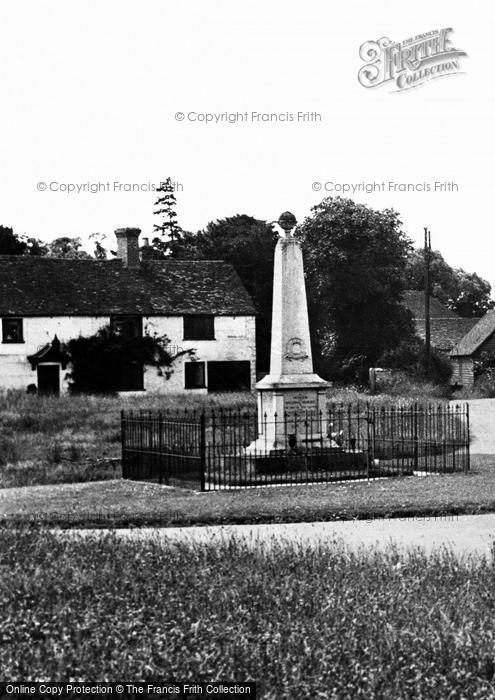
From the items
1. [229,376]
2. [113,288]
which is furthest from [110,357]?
[229,376]

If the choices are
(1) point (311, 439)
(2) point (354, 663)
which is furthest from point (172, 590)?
(1) point (311, 439)

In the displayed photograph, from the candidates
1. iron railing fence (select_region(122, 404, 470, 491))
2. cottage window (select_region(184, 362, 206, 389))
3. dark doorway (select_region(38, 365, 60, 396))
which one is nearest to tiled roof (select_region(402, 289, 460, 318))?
cottage window (select_region(184, 362, 206, 389))

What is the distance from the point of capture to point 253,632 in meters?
8.16

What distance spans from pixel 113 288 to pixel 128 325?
2528 mm

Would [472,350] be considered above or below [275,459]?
above

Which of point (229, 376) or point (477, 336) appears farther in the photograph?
point (477, 336)

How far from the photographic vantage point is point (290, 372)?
932 inches

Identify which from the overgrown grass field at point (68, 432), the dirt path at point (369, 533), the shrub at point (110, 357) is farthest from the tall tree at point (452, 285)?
the dirt path at point (369, 533)

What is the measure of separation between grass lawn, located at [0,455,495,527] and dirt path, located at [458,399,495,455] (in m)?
7.56

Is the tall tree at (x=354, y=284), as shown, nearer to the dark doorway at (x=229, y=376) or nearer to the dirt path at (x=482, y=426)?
the dark doorway at (x=229, y=376)

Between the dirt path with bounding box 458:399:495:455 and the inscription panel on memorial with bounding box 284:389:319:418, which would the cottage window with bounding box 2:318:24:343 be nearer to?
the dirt path with bounding box 458:399:495:455

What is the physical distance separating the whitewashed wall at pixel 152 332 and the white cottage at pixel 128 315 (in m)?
0.05

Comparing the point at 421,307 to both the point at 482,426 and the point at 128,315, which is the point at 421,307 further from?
the point at 482,426

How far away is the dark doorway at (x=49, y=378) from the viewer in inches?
2132
